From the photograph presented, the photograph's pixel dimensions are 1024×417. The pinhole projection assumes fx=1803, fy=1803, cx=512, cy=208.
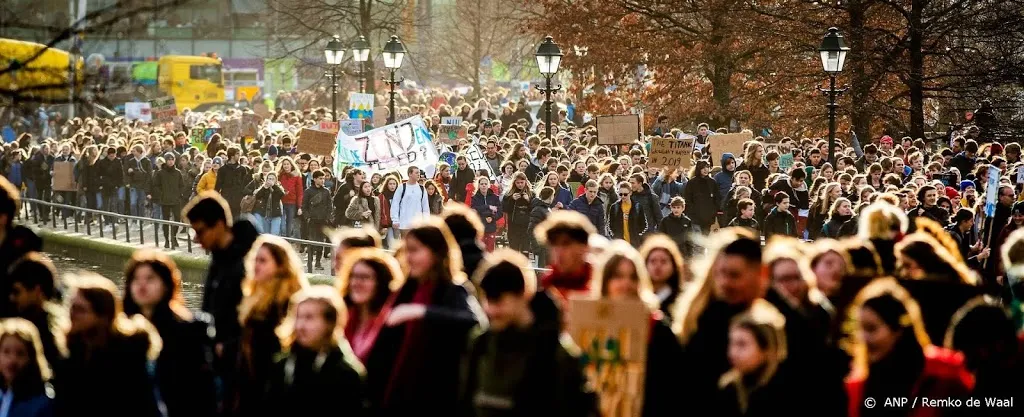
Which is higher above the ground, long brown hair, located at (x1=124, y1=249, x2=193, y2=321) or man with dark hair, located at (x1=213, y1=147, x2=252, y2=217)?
man with dark hair, located at (x1=213, y1=147, x2=252, y2=217)

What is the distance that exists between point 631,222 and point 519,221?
1.76m

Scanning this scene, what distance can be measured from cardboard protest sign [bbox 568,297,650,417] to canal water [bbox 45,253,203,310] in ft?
44.3

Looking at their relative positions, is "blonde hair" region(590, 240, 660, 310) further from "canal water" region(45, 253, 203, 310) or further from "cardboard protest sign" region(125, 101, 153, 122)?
"cardboard protest sign" region(125, 101, 153, 122)

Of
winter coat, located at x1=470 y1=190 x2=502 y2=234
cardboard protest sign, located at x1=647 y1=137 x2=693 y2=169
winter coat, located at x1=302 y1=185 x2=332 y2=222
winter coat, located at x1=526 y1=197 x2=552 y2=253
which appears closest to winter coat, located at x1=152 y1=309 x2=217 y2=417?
winter coat, located at x1=526 y1=197 x2=552 y2=253

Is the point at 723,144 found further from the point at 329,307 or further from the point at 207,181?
the point at 329,307

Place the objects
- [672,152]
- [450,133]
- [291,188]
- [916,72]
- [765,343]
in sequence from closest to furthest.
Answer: [765,343] → [672,152] → [291,188] → [450,133] → [916,72]

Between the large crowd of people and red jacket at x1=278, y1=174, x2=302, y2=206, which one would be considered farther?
red jacket at x1=278, y1=174, x2=302, y2=206

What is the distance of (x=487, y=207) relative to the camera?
846 inches

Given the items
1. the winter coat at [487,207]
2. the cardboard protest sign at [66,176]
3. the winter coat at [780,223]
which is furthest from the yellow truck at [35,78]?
the cardboard protest sign at [66,176]

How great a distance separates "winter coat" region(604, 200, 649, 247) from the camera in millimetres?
19516

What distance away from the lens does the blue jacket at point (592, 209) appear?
1970 centimetres

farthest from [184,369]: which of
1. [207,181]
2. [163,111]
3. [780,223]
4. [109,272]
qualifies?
[163,111]

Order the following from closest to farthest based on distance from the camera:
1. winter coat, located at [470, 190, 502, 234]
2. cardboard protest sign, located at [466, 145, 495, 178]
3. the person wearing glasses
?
the person wearing glasses → winter coat, located at [470, 190, 502, 234] → cardboard protest sign, located at [466, 145, 495, 178]

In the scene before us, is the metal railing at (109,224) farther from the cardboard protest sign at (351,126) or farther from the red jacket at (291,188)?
the cardboard protest sign at (351,126)
